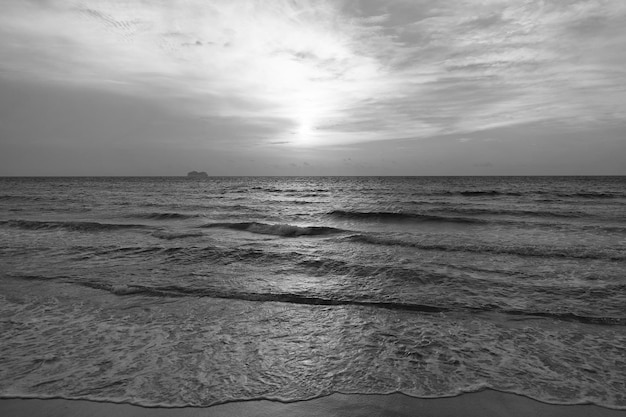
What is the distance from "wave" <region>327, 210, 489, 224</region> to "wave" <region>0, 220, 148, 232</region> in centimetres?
1448

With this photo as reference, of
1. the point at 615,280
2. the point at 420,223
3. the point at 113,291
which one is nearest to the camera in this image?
the point at 113,291

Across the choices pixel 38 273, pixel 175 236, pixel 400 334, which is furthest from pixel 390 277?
pixel 175 236

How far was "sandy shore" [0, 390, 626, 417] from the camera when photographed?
4.09 meters

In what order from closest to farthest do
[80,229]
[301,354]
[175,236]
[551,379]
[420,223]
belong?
[551,379]
[301,354]
[175,236]
[80,229]
[420,223]

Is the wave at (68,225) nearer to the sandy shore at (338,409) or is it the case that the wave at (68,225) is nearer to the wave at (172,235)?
the wave at (172,235)

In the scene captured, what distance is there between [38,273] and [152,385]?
794 cm

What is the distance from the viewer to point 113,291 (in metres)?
8.66

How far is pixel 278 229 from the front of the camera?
67.0 feet

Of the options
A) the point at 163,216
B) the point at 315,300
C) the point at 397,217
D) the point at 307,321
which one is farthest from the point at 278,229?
the point at 307,321

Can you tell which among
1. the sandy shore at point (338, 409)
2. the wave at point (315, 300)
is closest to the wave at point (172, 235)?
the wave at point (315, 300)

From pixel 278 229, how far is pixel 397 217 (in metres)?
9.60

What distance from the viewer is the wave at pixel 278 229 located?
19688mm

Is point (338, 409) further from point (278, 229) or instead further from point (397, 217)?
point (397, 217)

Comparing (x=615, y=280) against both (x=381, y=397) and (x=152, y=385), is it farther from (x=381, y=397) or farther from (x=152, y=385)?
(x=152, y=385)
